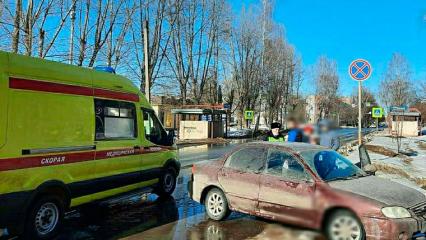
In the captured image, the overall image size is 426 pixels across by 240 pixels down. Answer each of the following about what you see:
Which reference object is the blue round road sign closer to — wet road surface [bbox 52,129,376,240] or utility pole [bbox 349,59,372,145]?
utility pole [bbox 349,59,372,145]

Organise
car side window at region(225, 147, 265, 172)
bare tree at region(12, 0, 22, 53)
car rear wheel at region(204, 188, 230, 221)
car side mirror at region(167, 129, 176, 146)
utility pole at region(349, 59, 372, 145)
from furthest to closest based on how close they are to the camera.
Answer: bare tree at region(12, 0, 22, 53) → utility pole at region(349, 59, 372, 145) → car side mirror at region(167, 129, 176, 146) → car rear wheel at region(204, 188, 230, 221) → car side window at region(225, 147, 265, 172)

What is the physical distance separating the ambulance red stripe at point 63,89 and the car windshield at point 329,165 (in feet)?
11.8

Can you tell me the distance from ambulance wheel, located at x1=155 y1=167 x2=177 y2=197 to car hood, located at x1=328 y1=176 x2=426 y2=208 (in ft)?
14.5

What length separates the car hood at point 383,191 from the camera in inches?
235

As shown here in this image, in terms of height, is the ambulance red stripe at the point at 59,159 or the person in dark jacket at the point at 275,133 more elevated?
the person in dark jacket at the point at 275,133

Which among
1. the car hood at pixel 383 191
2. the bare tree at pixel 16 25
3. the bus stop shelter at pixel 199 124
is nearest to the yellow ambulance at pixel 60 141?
the car hood at pixel 383 191

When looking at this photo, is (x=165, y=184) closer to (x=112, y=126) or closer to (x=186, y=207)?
(x=186, y=207)

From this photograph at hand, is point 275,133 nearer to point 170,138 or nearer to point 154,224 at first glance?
point 170,138

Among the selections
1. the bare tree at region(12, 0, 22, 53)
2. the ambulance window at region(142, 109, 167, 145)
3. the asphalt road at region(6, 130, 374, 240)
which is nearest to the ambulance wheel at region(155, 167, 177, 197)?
the asphalt road at region(6, 130, 374, 240)

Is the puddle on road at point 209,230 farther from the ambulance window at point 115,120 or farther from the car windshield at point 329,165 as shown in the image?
the ambulance window at point 115,120

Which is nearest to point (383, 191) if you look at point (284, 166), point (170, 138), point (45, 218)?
point (284, 166)

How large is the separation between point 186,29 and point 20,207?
132ft

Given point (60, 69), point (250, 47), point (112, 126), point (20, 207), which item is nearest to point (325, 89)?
point (112, 126)

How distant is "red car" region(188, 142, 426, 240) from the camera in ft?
18.5
